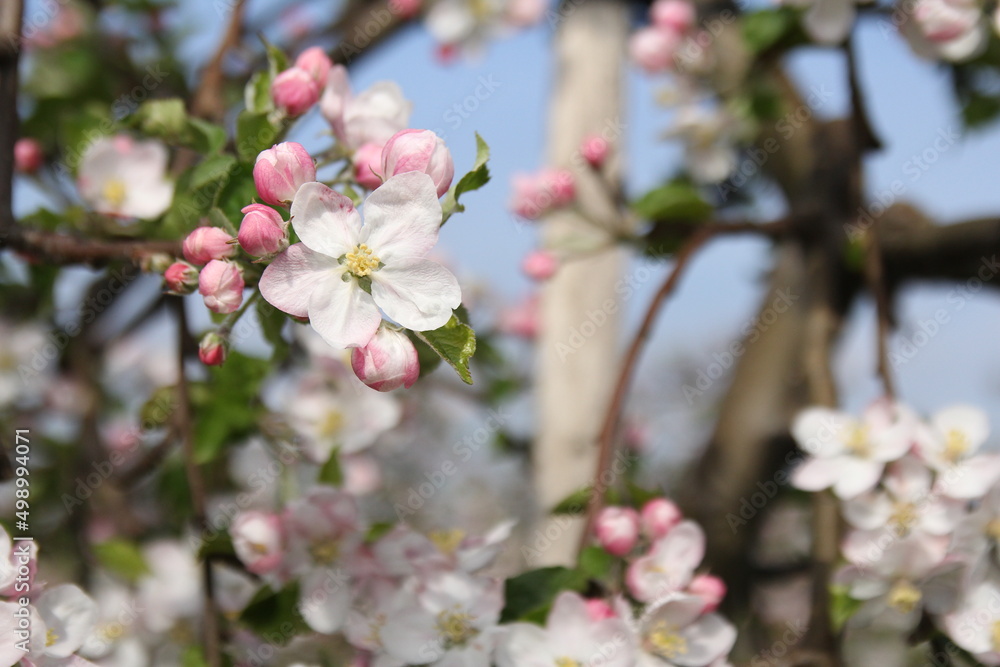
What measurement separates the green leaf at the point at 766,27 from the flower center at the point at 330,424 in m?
0.90

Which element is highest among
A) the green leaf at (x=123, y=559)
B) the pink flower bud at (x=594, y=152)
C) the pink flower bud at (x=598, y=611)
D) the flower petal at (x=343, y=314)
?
the flower petal at (x=343, y=314)

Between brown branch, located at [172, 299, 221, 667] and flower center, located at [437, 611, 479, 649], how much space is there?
0.22 meters

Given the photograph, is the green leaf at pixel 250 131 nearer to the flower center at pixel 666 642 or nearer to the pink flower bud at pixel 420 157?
the pink flower bud at pixel 420 157

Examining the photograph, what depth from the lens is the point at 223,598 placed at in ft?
3.68

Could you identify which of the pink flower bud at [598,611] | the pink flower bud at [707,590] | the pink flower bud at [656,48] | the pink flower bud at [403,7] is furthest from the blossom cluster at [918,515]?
the pink flower bud at [403,7]

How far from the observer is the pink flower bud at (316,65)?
2.69 feet

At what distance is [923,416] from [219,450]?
927 millimetres

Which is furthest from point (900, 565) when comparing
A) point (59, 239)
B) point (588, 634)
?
point (59, 239)

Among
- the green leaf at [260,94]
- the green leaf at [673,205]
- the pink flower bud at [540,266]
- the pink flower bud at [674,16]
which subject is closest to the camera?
the green leaf at [260,94]

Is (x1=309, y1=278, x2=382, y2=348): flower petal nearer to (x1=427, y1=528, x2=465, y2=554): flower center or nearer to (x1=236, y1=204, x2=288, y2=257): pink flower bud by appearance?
(x1=236, y1=204, x2=288, y2=257): pink flower bud

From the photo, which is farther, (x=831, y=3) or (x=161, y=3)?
(x=161, y=3)

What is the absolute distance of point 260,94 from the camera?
855 mm

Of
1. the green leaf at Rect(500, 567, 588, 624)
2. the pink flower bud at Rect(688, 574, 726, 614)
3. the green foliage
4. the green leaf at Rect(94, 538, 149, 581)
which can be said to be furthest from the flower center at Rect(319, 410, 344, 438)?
the pink flower bud at Rect(688, 574, 726, 614)

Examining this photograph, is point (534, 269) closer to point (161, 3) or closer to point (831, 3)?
point (831, 3)
